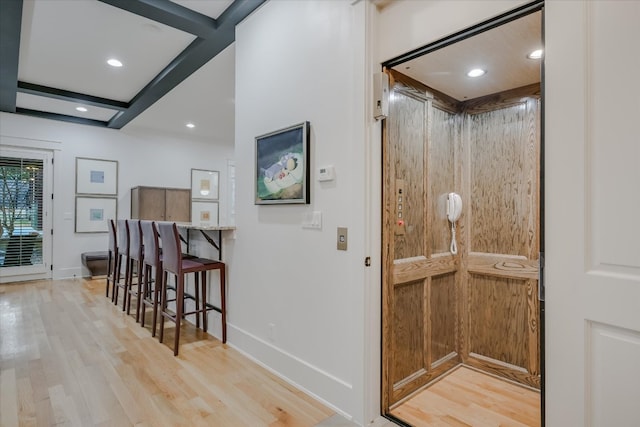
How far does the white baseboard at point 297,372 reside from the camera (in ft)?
6.43

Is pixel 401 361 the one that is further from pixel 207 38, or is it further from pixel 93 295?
pixel 93 295

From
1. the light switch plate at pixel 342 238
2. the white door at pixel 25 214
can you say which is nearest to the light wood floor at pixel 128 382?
the light switch plate at pixel 342 238

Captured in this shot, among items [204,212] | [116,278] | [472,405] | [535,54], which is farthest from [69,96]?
[472,405]

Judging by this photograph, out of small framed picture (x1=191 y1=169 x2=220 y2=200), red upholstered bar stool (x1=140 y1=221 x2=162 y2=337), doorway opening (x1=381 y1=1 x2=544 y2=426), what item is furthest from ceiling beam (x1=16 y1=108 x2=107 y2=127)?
doorway opening (x1=381 y1=1 x2=544 y2=426)

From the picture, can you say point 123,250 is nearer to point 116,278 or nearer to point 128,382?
point 116,278

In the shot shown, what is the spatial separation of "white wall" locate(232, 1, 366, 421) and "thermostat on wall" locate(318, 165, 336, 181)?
32 mm

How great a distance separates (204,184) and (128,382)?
5.67 m

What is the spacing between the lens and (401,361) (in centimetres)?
219

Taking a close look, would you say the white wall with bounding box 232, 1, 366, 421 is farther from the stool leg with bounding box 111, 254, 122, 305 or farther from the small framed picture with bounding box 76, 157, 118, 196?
the small framed picture with bounding box 76, 157, 118, 196

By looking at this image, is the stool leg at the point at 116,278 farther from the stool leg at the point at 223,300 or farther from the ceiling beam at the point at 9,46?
the ceiling beam at the point at 9,46
